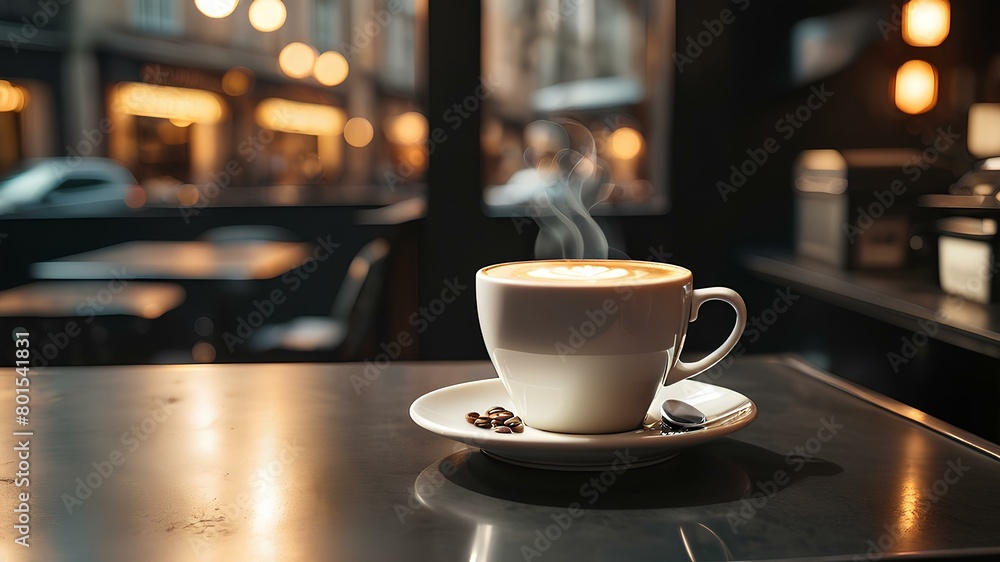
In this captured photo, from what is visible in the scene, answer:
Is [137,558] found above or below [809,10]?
below

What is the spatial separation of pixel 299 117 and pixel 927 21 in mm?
10649

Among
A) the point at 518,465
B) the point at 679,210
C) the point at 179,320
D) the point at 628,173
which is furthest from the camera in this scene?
the point at 628,173

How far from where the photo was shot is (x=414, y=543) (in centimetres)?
51

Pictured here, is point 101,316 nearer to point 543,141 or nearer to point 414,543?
point 414,543

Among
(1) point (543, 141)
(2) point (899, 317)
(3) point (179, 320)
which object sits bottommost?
(3) point (179, 320)

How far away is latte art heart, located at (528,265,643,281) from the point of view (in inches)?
28.1

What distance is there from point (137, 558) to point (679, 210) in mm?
2857

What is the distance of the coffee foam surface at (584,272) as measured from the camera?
70 cm

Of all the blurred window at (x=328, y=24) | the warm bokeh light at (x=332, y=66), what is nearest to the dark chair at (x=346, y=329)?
the warm bokeh light at (x=332, y=66)

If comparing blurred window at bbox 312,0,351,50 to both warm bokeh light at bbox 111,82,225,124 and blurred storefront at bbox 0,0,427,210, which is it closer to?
blurred storefront at bbox 0,0,427,210

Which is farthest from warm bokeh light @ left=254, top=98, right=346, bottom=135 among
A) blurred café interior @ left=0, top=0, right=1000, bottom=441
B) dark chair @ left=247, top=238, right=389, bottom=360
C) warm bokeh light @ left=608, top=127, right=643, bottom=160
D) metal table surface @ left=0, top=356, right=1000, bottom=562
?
metal table surface @ left=0, top=356, right=1000, bottom=562

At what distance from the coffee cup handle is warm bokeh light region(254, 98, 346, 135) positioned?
37.9ft

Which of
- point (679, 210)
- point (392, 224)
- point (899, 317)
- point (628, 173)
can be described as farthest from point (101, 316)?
point (628, 173)

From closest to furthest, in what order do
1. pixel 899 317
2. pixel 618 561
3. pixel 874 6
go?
pixel 618 561 → pixel 899 317 → pixel 874 6
